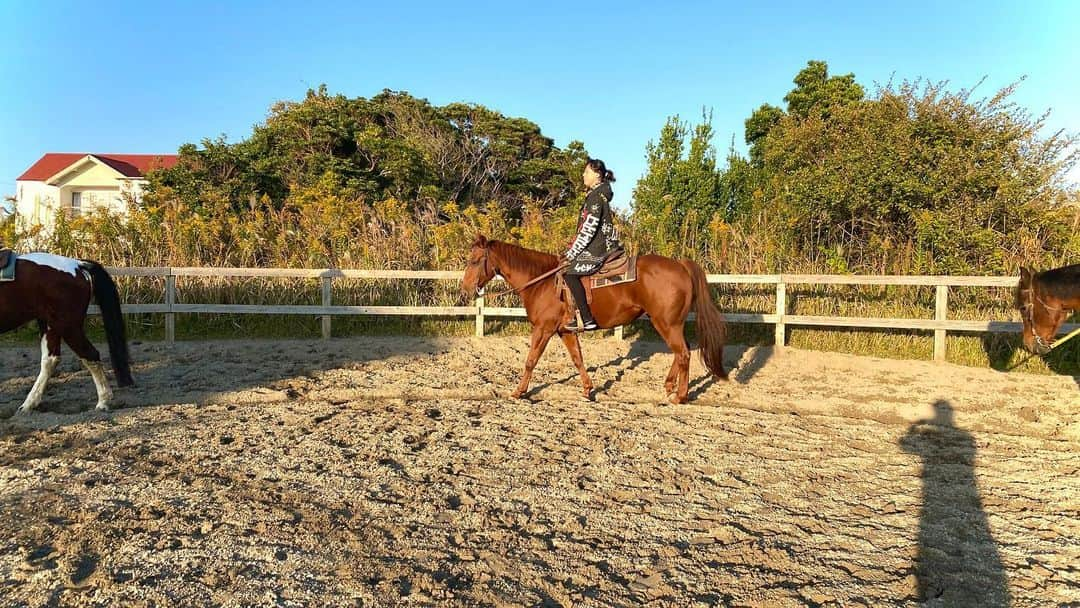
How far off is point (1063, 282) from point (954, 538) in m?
3.88

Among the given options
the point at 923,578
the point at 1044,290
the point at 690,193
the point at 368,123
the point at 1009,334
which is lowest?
the point at 923,578

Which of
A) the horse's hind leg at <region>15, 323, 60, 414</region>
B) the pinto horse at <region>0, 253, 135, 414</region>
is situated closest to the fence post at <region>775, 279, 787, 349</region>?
the pinto horse at <region>0, 253, 135, 414</region>

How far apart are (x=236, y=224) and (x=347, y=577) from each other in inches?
426

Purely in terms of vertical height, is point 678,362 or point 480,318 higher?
point 480,318

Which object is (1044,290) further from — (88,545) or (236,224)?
(236,224)

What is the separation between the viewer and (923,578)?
8.80 ft

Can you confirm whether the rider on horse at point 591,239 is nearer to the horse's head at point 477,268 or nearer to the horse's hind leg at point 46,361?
the horse's head at point 477,268

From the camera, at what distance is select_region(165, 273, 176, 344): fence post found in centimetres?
937

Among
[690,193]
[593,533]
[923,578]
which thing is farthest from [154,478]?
[690,193]

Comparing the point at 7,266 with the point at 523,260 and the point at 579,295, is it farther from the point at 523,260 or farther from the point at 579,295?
the point at 579,295

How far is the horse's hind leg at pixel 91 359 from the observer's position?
5.41m

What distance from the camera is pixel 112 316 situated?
5.82 metres

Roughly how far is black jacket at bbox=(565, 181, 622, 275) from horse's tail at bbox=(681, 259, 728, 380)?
0.85m

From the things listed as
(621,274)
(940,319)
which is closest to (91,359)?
(621,274)
